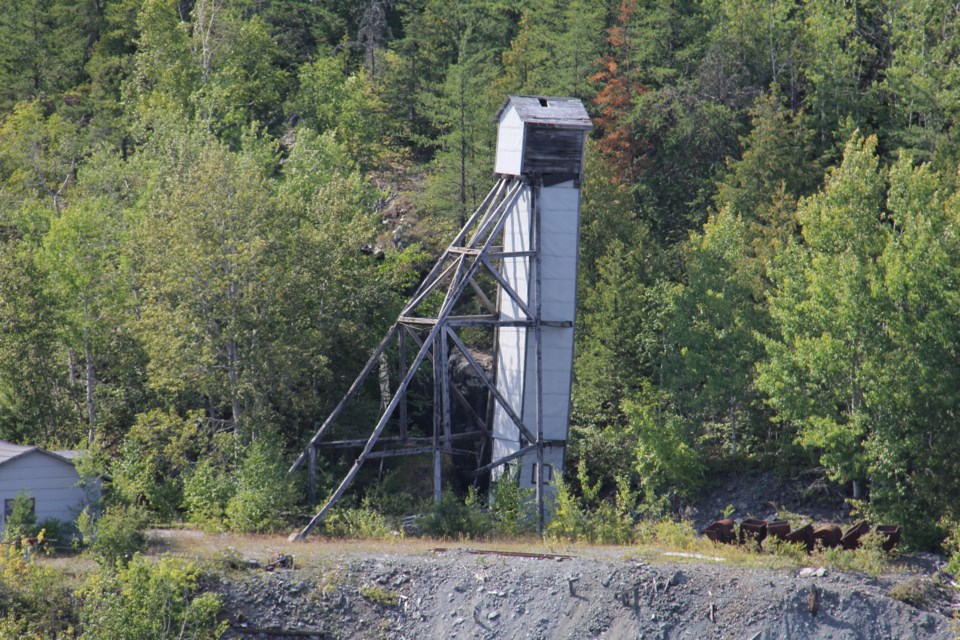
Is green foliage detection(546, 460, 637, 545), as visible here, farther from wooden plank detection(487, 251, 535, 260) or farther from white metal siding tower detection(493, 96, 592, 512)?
wooden plank detection(487, 251, 535, 260)

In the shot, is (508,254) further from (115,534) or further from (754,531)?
(115,534)

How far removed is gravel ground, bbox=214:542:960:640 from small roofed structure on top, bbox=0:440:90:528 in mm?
5924

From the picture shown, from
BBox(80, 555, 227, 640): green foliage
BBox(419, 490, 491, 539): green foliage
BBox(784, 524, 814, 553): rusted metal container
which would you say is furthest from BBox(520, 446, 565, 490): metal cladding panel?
BBox(80, 555, 227, 640): green foliage

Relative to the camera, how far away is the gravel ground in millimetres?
21094

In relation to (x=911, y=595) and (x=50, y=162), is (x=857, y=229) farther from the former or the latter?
(x=50, y=162)

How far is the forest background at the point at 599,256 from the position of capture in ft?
94.7

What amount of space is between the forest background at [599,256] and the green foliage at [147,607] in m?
6.41

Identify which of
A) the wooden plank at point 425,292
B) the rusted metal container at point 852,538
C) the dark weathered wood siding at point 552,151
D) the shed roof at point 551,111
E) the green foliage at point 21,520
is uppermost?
the shed roof at point 551,111

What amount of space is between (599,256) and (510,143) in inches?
280

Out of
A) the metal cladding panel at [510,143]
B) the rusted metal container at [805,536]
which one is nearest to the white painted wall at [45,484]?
the metal cladding panel at [510,143]

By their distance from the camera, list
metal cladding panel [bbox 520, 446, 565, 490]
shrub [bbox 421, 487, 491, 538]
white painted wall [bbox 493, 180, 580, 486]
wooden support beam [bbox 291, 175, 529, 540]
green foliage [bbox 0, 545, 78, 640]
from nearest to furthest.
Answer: green foliage [bbox 0, 545, 78, 640]
shrub [bbox 421, 487, 491, 538]
wooden support beam [bbox 291, 175, 529, 540]
white painted wall [bbox 493, 180, 580, 486]
metal cladding panel [bbox 520, 446, 565, 490]

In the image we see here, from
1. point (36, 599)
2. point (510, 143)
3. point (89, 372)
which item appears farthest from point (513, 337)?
point (36, 599)

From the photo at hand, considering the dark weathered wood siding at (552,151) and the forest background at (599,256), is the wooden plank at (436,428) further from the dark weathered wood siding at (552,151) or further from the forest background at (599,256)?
the dark weathered wood siding at (552,151)

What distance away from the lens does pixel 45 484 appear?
27234 mm
